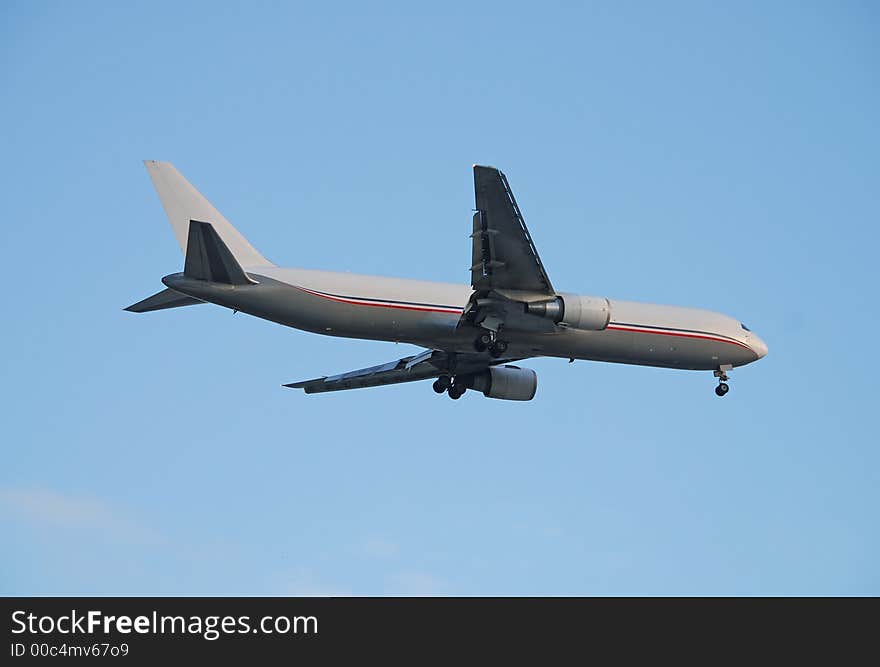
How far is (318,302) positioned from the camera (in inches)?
1601

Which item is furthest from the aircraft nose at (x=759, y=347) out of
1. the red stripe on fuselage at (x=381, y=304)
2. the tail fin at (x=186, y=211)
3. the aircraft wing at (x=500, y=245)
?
the tail fin at (x=186, y=211)

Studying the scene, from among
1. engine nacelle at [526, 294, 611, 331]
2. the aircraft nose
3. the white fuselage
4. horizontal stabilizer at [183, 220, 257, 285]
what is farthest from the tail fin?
the aircraft nose

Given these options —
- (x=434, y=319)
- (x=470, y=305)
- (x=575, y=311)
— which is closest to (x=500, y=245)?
(x=470, y=305)

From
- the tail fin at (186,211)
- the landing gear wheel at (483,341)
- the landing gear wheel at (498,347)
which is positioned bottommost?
the landing gear wheel at (498,347)

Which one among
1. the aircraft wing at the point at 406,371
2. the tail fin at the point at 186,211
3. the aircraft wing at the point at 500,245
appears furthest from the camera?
the aircraft wing at the point at 406,371

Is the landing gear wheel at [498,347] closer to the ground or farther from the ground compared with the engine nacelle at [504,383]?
closer to the ground

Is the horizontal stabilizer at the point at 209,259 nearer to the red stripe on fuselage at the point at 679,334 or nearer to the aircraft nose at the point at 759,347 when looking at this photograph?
the red stripe on fuselage at the point at 679,334

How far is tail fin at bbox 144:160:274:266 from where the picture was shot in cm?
4259

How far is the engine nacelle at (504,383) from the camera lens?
4697 cm

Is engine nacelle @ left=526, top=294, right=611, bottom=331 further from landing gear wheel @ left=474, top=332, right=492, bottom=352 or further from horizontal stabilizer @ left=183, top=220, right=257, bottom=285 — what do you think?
horizontal stabilizer @ left=183, top=220, right=257, bottom=285

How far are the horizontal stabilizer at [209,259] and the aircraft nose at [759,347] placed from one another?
1746cm

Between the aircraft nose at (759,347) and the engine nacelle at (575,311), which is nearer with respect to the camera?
the engine nacelle at (575,311)
